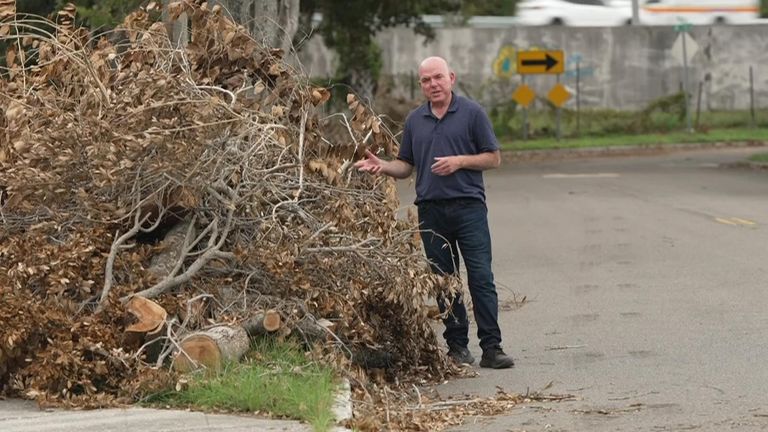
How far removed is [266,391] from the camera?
8.12 metres

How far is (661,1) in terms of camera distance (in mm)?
59625

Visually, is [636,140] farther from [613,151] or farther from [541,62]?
[541,62]

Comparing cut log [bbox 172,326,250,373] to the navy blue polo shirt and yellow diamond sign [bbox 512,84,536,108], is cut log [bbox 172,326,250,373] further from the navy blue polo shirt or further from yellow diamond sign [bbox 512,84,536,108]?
yellow diamond sign [bbox 512,84,536,108]

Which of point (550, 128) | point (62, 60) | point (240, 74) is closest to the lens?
point (62, 60)

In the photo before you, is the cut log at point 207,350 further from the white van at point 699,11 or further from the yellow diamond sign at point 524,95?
the white van at point 699,11

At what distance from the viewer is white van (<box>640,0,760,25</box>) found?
59.0m

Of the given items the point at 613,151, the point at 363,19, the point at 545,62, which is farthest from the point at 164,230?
the point at 545,62

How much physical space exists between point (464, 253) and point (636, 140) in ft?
105

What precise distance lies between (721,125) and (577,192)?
841 inches

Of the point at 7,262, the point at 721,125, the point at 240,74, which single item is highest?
the point at 240,74

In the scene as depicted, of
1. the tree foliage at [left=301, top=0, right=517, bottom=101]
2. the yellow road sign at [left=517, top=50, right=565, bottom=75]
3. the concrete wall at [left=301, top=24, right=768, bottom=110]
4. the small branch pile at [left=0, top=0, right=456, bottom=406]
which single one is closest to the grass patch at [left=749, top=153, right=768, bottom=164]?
the tree foliage at [left=301, top=0, right=517, bottom=101]

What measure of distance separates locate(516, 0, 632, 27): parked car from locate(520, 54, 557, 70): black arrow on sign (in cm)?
1492

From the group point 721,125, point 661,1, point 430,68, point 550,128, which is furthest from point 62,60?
point 661,1

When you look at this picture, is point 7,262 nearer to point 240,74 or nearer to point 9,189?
point 9,189
